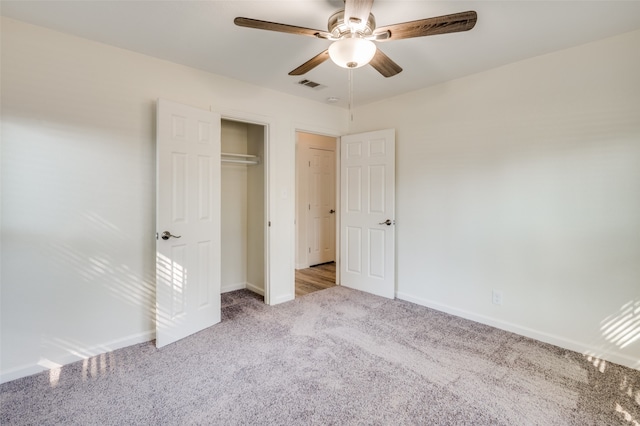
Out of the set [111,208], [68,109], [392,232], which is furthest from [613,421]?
[68,109]

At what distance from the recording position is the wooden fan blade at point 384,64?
1950 millimetres

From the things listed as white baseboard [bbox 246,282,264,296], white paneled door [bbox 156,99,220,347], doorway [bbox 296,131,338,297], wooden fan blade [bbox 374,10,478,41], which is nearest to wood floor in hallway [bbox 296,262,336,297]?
doorway [bbox 296,131,338,297]

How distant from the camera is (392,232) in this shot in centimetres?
375

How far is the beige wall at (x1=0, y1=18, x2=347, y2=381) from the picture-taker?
2123mm

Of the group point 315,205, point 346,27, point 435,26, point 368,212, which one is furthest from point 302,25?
point 315,205

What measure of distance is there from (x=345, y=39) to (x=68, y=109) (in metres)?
2.10

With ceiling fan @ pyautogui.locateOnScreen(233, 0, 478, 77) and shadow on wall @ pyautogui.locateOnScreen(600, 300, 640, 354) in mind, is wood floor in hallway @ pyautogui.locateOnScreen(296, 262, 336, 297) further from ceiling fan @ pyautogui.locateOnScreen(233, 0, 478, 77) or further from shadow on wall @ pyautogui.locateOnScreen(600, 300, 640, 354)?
ceiling fan @ pyautogui.locateOnScreen(233, 0, 478, 77)

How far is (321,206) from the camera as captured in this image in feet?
18.6

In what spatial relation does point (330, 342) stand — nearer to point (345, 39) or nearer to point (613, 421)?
point (613, 421)

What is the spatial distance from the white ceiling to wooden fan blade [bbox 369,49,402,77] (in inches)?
11.8

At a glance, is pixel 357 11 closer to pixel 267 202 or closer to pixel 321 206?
pixel 267 202

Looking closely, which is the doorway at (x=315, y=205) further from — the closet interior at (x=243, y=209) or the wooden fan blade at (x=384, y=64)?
the wooden fan blade at (x=384, y=64)

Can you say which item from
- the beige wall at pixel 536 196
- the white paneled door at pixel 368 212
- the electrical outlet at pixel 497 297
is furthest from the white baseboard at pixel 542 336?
the white paneled door at pixel 368 212

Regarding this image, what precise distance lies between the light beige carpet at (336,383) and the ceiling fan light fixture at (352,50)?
6.64 ft
